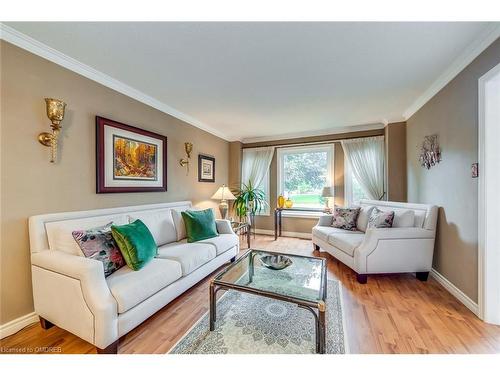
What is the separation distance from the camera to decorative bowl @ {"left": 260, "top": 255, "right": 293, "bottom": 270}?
6.78 ft

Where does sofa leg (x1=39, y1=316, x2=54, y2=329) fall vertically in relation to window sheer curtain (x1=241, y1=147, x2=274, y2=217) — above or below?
below

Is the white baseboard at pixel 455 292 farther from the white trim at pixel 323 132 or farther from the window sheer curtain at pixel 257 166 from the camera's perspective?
the window sheer curtain at pixel 257 166

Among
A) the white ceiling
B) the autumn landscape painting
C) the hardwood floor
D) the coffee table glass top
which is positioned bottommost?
the hardwood floor

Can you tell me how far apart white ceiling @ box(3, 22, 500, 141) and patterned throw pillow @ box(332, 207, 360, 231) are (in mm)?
1617

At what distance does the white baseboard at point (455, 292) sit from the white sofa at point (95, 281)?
2.55 meters

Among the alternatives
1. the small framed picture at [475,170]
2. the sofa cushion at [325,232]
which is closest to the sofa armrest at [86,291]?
the sofa cushion at [325,232]

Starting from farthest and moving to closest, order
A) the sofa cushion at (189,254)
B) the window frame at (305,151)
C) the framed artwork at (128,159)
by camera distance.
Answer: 1. the window frame at (305,151)
2. the framed artwork at (128,159)
3. the sofa cushion at (189,254)

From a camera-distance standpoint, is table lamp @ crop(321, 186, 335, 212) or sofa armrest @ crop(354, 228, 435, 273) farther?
table lamp @ crop(321, 186, 335, 212)

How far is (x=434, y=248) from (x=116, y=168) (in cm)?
395

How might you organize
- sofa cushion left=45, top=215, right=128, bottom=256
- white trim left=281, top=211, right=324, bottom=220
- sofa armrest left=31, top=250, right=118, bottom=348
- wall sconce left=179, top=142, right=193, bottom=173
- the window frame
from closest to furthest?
Result: sofa armrest left=31, top=250, right=118, bottom=348, sofa cushion left=45, top=215, right=128, bottom=256, wall sconce left=179, top=142, right=193, bottom=173, the window frame, white trim left=281, top=211, right=324, bottom=220

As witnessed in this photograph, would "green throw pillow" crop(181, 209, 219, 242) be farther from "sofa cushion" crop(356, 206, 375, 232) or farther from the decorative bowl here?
"sofa cushion" crop(356, 206, 375, 232)

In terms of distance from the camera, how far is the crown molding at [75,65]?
154 centimetres

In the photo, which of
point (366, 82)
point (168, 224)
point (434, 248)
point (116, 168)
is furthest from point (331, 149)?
point (116, 168)

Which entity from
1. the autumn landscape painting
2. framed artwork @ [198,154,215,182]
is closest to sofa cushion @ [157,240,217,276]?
the autumn landscape painting
